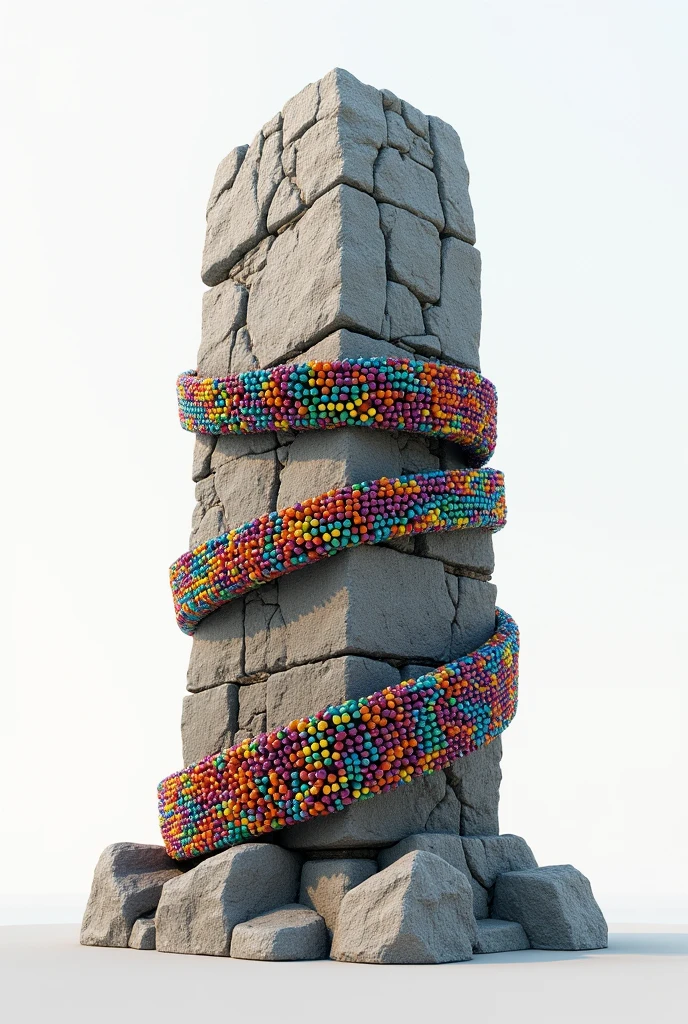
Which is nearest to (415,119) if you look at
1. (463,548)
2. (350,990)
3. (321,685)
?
(463,548)

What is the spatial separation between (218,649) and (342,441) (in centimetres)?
109

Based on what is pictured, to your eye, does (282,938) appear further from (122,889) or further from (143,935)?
(122,889)

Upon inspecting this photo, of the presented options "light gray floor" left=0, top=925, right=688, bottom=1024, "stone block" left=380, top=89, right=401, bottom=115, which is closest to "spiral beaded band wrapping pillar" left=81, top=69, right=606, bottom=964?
"stone block" left=380, top=89, right=401, bottom=115

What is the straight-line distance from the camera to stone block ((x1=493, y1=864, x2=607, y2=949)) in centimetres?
412

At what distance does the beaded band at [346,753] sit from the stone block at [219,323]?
1800 mm

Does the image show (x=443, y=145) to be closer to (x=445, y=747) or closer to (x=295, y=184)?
(x=295, y=184)

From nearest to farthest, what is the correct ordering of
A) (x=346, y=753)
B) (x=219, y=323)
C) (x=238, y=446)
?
(x=346, y=753)
(x=238, y=446)
(x=219, y=323)

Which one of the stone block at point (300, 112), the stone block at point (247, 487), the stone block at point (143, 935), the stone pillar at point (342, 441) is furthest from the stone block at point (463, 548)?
the stone block at point (300, 112)

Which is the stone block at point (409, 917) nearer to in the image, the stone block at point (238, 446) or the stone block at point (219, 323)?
the stone block at point (238, 446)

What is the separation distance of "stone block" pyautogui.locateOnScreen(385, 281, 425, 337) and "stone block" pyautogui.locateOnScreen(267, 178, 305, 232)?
565mm

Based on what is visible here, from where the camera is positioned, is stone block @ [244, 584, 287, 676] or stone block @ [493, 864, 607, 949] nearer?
stone block @ [493, 864, 607, 949]

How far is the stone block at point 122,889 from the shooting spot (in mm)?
4543

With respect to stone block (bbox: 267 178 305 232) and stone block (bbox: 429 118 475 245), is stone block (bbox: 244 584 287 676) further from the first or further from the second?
stone block (bbox: 429 118 475 245)

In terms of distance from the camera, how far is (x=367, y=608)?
14.2 ft
